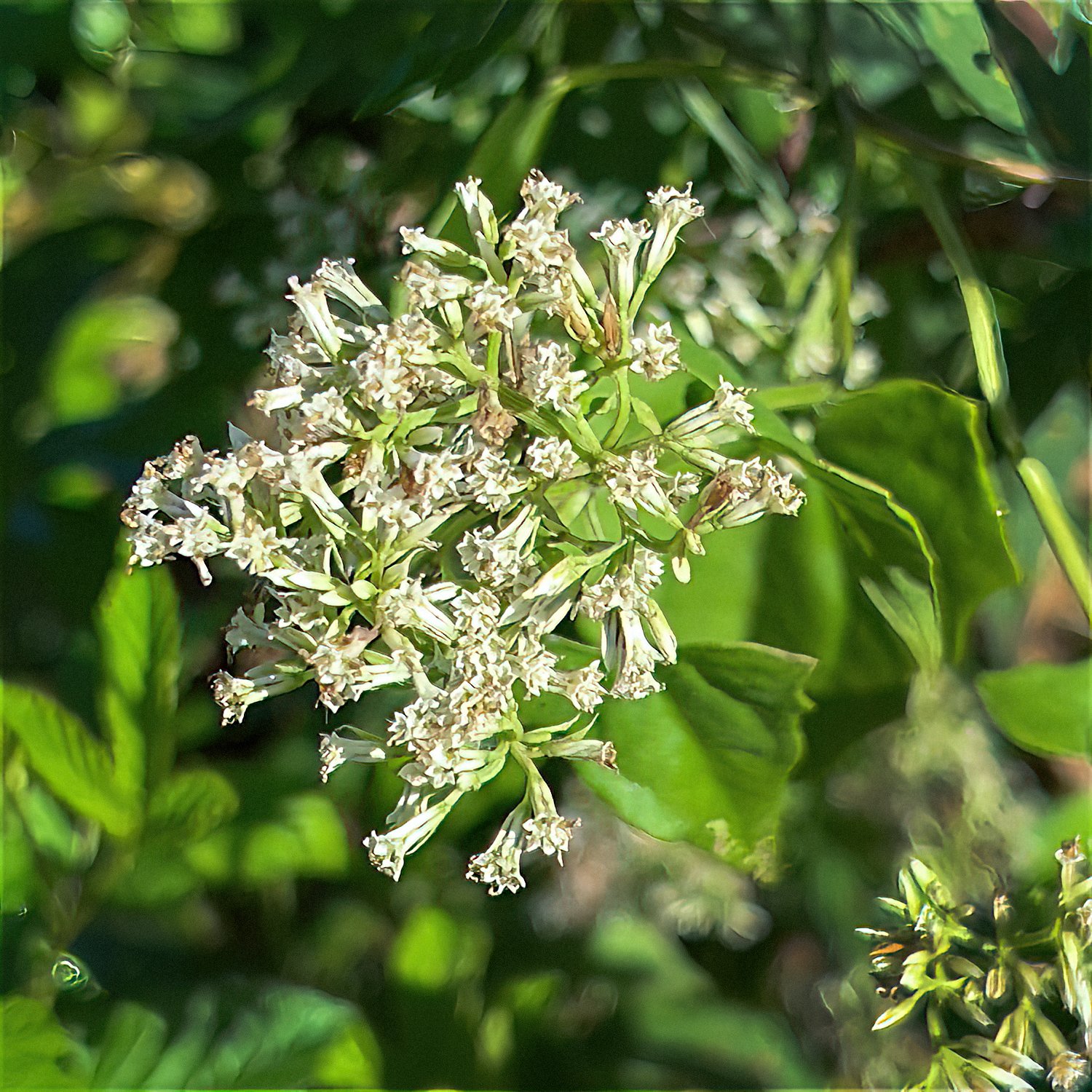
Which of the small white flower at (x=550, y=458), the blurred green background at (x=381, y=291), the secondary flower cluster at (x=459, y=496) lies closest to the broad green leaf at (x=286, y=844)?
the blurred green background at (x=381, y=291)

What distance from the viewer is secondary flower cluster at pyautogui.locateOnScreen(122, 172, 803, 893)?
1.34ft

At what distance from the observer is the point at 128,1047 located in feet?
2.12

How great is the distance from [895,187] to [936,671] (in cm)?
34

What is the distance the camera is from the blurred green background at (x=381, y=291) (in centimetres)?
63

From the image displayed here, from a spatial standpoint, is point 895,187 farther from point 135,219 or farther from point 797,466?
point 135,219

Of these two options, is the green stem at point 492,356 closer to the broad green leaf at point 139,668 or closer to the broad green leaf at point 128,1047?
the broad green leaf at point 139,668

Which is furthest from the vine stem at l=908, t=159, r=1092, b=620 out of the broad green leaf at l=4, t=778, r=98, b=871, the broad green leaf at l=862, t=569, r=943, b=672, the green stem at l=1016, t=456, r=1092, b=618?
the broad green leaf at l=4, t=778, r=98, b=871

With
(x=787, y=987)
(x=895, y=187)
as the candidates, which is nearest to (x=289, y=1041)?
(x=787, y=987)

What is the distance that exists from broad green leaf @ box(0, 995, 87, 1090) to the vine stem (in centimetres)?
72

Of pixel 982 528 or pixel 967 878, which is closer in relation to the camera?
pixel 982 528

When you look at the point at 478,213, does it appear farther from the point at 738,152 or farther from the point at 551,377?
the point at 738,152

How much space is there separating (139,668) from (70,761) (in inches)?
3.3

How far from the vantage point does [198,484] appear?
16.2 inches

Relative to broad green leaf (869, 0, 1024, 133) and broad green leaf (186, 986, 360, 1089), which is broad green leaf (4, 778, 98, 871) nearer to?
broad green leaf (186, 986, 360, 1089)
